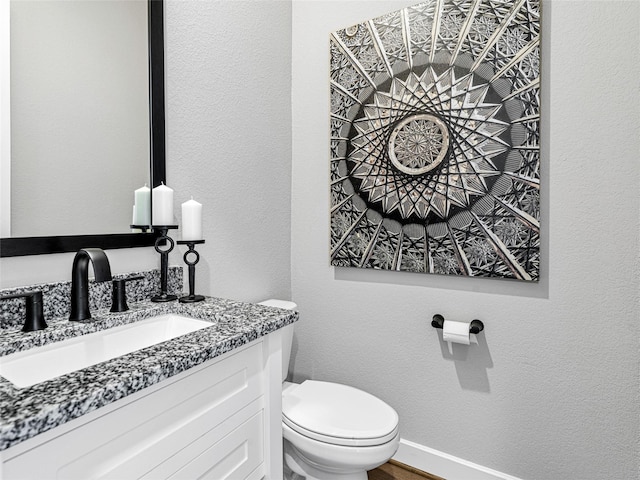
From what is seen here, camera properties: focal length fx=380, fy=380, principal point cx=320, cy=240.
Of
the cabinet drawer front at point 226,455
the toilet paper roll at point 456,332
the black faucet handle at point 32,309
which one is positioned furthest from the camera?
the toilet paper roll at point 456,332

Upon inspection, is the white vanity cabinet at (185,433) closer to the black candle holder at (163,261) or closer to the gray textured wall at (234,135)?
the black candle holder at (163,261)

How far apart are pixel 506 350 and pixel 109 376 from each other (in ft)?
4.61

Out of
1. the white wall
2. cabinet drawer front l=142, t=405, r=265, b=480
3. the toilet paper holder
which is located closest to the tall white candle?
cabinet drawer front l=142, t=405, r=265, b=480

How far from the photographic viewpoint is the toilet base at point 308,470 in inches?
53.6

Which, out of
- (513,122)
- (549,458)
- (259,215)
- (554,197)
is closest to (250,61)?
(259,215)

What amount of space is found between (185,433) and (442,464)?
129cm

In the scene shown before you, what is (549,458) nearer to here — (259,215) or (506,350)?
(506,350)

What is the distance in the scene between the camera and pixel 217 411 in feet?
2.99

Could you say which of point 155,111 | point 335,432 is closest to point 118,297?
point 155,111

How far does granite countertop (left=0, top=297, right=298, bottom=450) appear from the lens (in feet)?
1.85

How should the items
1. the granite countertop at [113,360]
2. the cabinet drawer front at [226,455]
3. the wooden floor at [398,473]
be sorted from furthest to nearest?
the wooden floor at [398,473]
the cabinet drawer front at [226,455]
the granite countertop at [113,360]

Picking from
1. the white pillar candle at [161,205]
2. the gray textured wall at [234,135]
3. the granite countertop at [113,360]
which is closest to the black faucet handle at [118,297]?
the granite countertop at [113,360]

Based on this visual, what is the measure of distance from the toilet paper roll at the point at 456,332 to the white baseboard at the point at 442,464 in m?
0.55

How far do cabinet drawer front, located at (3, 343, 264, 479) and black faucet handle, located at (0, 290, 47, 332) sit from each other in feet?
1.36
